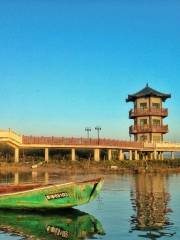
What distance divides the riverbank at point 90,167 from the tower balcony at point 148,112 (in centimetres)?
1358

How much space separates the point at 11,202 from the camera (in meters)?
25.4

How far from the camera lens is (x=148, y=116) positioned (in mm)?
87375

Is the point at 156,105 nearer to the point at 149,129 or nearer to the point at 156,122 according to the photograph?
the point at 156,122

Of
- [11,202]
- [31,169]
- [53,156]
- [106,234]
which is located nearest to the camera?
[106,234]

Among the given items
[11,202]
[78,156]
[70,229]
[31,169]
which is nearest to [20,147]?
[31,169]

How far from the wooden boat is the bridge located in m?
47.4

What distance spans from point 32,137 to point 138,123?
23685 mm

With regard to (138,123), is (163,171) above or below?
below

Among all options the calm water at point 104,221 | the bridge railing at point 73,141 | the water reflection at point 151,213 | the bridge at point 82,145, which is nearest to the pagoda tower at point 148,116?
the bridge at point 82,145

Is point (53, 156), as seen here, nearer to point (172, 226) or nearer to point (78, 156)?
point (78, 156)

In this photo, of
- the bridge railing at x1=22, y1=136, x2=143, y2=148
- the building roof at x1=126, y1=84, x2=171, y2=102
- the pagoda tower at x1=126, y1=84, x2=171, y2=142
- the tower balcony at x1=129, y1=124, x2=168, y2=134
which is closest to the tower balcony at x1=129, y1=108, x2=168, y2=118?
the pagoda tower at x1=126, y1=84, x2=171, y2=142

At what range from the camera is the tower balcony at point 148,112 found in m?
87.0

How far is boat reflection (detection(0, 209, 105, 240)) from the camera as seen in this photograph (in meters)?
19.9

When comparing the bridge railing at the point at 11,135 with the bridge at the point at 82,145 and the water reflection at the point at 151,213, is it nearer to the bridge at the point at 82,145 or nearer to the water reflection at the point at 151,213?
the bridge at the point at 82,145
